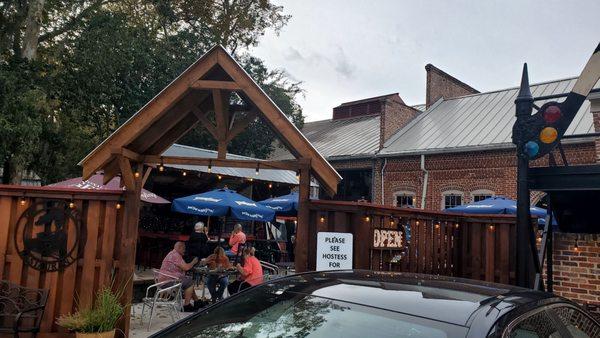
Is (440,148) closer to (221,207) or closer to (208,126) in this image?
(221,207)

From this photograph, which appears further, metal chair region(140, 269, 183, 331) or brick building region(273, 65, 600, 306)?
brick building region(273, 65, 600, 306)

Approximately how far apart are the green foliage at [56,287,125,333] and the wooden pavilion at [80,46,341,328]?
455 millimetres

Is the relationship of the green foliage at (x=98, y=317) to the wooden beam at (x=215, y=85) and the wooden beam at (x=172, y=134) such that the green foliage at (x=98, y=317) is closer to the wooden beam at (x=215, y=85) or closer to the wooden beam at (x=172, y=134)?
the wooden beam at (x=172, y=134)

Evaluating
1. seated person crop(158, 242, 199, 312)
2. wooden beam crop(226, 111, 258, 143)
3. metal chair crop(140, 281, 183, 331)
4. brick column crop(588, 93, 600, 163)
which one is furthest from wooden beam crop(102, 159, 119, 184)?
brick column crop(588, 93, 600, 163)

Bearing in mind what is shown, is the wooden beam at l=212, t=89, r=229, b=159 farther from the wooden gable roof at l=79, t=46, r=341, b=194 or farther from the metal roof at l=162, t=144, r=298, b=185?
the metal roof at l=162, t=144, r=298, b=185

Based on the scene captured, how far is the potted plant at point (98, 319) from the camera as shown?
5.26 m

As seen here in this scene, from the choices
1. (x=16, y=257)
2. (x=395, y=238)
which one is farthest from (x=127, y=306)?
(x=395, y=238)

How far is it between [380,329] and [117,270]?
185 inches

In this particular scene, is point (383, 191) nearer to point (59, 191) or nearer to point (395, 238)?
point (395, 238)

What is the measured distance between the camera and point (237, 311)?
8.68ft

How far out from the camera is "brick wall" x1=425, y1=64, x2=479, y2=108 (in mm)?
23781

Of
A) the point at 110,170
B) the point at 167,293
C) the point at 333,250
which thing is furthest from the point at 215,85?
the point at 167,293

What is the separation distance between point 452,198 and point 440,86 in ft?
26.2

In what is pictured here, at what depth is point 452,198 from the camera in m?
18.7
